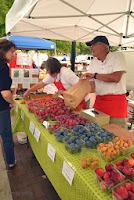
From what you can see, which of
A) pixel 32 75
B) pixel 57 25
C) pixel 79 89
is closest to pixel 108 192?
pixel 79 89

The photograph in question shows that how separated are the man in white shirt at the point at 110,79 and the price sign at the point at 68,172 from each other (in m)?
1.21

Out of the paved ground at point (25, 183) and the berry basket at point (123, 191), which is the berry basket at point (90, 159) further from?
the paved ground at point (25, 183)

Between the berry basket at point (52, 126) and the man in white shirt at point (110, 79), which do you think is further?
the man in white shirt at point (110, 79)

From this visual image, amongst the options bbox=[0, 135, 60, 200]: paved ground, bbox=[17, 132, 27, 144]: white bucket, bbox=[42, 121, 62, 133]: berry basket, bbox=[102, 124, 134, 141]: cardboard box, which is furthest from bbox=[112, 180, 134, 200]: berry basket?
bbox=[17, 132, 27, 144]: white bucket

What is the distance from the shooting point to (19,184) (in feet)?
7.82

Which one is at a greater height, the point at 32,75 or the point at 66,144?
the point at 32,75

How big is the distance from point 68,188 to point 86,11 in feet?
8.33

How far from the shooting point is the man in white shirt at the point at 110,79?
2.10 meters

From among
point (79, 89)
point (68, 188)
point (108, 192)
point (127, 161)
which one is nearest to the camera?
point (108, 192)

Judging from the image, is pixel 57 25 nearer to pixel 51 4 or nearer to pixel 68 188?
pixel 51 4

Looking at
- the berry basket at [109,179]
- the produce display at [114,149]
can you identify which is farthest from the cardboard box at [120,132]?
the berry basket at [109,179]

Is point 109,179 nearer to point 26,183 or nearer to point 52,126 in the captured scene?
point 52,126

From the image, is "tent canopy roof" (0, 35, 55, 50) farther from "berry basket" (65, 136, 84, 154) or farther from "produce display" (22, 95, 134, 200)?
"berry basket" (65, 136, 84, 154)

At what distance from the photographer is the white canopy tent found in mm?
2244
